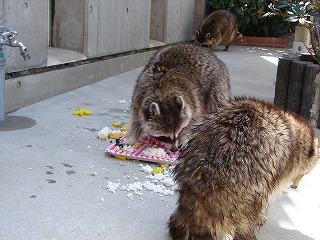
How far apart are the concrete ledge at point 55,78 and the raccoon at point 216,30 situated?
3.32 meters

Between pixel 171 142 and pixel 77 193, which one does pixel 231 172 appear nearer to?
pixel 77 193

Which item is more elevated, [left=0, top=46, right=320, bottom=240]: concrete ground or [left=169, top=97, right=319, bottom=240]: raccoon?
[left=169, top=97, right=319, bottom=240]: raccoon

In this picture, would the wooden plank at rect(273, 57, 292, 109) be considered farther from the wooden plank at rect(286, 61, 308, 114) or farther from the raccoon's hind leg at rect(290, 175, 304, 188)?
the raccoon's hind leg at rect(290, 175, 304, 188)

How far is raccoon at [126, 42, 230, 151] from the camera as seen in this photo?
4.20m

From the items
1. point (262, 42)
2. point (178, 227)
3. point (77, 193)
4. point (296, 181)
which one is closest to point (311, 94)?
point (296, 181)

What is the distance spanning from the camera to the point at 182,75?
4.57 metres

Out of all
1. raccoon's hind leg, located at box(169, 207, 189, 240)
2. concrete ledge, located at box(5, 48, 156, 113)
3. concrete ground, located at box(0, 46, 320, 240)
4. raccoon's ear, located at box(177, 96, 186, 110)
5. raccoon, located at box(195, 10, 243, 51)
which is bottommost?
concrete ground, located at box(0, 46, 320, 240)

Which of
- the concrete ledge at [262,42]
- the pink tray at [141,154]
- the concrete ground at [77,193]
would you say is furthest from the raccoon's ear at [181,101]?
the concrete ledge at [262,42]

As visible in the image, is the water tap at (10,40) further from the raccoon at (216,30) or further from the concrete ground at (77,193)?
the raccoon at (216,30)

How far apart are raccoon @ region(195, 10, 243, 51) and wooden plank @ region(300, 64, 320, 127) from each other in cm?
552

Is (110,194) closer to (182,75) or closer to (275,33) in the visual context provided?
(182,75)

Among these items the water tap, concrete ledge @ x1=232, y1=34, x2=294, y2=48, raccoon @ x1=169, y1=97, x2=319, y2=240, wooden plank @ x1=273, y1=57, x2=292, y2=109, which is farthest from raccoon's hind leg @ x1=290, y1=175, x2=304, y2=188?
concrete ledge @ x1=232, y1=34, x2=294, y2=48

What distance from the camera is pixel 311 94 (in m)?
5.68

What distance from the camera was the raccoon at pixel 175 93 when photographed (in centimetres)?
420
